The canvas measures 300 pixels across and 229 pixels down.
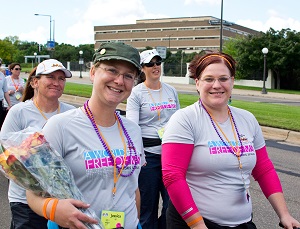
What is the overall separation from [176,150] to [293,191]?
4780mm

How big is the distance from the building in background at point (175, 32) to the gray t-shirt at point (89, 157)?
331ft

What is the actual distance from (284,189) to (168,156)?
481 centimetres

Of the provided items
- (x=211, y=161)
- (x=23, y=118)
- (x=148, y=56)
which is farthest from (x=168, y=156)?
(x=148, y=56)

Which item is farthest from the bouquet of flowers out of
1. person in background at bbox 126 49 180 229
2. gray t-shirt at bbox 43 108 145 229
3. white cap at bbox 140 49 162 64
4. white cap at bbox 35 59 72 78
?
white cap at bbox 140 49 162 64

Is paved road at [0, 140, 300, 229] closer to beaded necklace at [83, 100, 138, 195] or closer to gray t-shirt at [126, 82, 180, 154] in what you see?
gray t-shirt at [126, 82, 180, 154]

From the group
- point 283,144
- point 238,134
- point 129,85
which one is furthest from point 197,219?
point 283,144

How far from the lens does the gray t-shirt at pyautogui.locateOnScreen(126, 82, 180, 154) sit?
15.2 ft

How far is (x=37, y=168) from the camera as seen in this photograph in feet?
6.32

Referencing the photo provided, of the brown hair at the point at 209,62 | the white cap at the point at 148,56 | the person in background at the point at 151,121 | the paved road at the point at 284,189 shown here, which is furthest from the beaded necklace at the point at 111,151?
the paved road at the point at 284,189

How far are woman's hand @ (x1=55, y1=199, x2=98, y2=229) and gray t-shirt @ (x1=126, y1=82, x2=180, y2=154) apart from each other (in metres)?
2.69

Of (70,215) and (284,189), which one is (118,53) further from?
(284,189)

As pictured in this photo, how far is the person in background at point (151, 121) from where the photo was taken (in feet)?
14.7

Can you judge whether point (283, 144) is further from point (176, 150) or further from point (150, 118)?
point (176, 150)

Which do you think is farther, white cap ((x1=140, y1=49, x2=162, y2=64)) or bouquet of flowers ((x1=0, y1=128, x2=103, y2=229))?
white cap ((x1=140, y1=49, x2=162, y2=64))
